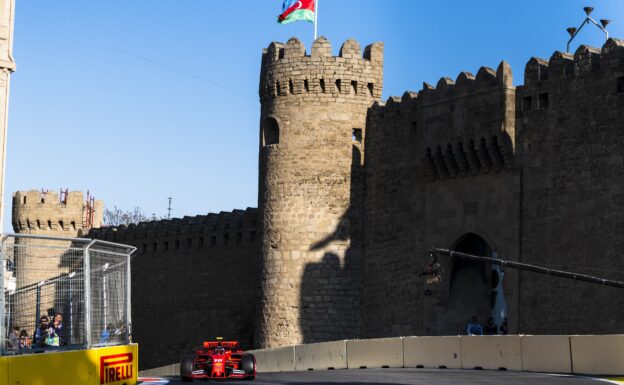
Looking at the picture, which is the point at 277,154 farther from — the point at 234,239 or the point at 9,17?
the point at 9,17

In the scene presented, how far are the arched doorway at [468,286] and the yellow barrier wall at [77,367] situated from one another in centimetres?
1512

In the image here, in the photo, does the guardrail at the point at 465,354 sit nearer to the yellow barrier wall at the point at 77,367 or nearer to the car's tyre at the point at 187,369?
the car's tyre at the point at 187,369

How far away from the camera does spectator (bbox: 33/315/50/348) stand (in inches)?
702

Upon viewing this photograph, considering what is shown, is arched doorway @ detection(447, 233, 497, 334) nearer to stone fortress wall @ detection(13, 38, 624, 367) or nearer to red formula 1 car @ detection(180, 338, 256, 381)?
stone fortress wall @ detection(13, 38, 624, 367)

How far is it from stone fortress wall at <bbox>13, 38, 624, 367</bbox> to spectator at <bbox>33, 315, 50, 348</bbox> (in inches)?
598

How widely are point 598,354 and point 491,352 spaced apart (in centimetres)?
323

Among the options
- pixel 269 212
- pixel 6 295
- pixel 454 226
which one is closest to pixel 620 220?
pixel 454 226

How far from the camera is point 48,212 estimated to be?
51781 mm

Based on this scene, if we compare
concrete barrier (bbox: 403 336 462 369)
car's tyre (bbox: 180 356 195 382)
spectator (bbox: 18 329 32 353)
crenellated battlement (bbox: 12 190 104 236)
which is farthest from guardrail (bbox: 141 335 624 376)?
crenellated battlement (bbox: 12 190 104 236)

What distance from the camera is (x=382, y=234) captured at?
36.7 metres

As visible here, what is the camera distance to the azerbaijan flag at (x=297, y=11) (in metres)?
37.6

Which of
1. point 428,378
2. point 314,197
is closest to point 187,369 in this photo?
point 428,378

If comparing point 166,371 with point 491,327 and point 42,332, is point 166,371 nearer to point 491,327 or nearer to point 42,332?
point 491,327

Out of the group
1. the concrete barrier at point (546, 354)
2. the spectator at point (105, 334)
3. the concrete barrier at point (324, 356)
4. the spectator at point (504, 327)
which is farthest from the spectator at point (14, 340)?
the spectator at point (504, 327)
